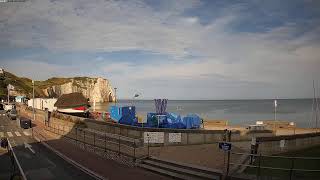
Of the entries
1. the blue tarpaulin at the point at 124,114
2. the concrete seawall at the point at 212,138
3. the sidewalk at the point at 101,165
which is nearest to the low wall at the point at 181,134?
the concrete seawall at the point at 212,138

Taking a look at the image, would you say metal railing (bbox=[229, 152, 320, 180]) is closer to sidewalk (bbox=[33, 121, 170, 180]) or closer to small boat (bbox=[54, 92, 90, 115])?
sidewalk (bbox=[33, 121, 170, 180])

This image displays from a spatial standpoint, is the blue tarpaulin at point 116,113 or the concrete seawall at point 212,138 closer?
the concrete seawall at point 212,138

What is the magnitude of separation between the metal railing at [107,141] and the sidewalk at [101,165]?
0.89 meters

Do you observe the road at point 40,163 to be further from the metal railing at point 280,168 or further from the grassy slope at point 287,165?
the grassy slope at point 287,165

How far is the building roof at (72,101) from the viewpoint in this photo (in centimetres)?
5622

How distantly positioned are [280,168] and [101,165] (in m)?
12.1

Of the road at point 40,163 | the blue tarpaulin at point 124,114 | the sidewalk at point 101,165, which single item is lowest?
the road at point 40,163

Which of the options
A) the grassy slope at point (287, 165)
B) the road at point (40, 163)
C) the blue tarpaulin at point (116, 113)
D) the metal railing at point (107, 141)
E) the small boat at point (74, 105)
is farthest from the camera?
the small boat at point (74, 105)

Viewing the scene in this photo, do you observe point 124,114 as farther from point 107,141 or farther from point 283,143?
point 283,143

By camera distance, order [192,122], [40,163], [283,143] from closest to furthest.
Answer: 1. [283,143]
2. [40,163]
3. [192,122]

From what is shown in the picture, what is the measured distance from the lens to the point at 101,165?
904 inches

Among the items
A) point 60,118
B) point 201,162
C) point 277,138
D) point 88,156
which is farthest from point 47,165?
point 60,118

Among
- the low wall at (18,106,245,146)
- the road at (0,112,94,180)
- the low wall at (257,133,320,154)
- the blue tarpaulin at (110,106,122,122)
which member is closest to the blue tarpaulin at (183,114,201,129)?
the low wall at (18,106,245,146)

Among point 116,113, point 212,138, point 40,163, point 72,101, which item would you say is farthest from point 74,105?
point 212,138
